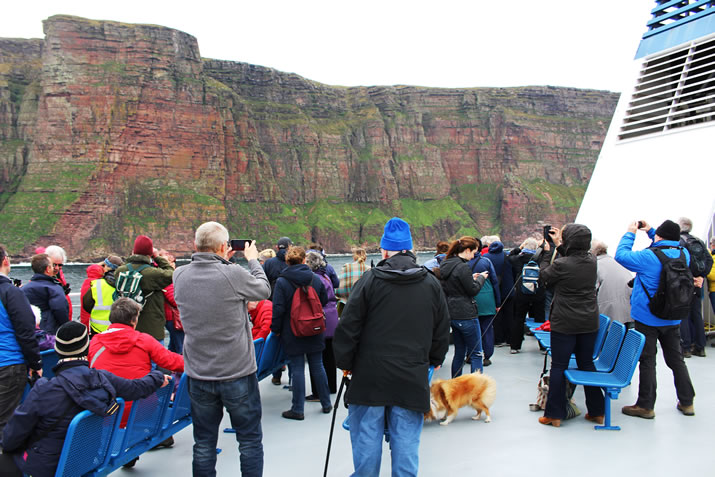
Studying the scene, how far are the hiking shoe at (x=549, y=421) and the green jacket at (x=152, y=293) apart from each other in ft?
12.3

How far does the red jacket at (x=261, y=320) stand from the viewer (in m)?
5.43

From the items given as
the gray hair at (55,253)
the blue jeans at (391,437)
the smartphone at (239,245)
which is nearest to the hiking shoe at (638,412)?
the blue jeans at (391,437)

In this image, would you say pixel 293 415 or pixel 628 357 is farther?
pixel 293 415

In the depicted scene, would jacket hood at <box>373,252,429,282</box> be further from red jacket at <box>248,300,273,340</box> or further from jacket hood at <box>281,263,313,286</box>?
red jacket at <box>248,300,273,340</box>

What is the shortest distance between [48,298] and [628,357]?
541cm

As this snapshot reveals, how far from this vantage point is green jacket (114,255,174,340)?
5133 millimetres

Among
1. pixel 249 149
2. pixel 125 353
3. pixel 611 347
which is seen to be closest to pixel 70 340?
pixel 125 353

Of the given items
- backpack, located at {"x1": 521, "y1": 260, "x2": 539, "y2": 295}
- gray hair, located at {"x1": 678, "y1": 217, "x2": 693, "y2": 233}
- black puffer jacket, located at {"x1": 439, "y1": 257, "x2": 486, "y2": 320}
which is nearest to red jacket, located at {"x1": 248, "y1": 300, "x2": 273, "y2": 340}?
black puffer jacket, located at {"x1": 439, "y1": 257, "x2": 486, "y2": 320}

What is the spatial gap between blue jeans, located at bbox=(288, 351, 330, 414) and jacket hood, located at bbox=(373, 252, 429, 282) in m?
2.22

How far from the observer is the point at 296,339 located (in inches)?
193

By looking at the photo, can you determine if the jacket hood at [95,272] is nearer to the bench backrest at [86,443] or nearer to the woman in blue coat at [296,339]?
the woman in blue coat at [296,339]

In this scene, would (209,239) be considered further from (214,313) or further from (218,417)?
(218,417)

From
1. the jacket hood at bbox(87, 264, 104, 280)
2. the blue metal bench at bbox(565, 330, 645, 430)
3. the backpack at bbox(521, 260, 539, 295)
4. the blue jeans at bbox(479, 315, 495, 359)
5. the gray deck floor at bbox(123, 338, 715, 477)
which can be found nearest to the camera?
the gray deck floor at bbox(123, 338, 715, 477)

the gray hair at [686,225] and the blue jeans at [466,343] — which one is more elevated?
the gray hair at [686,225]
